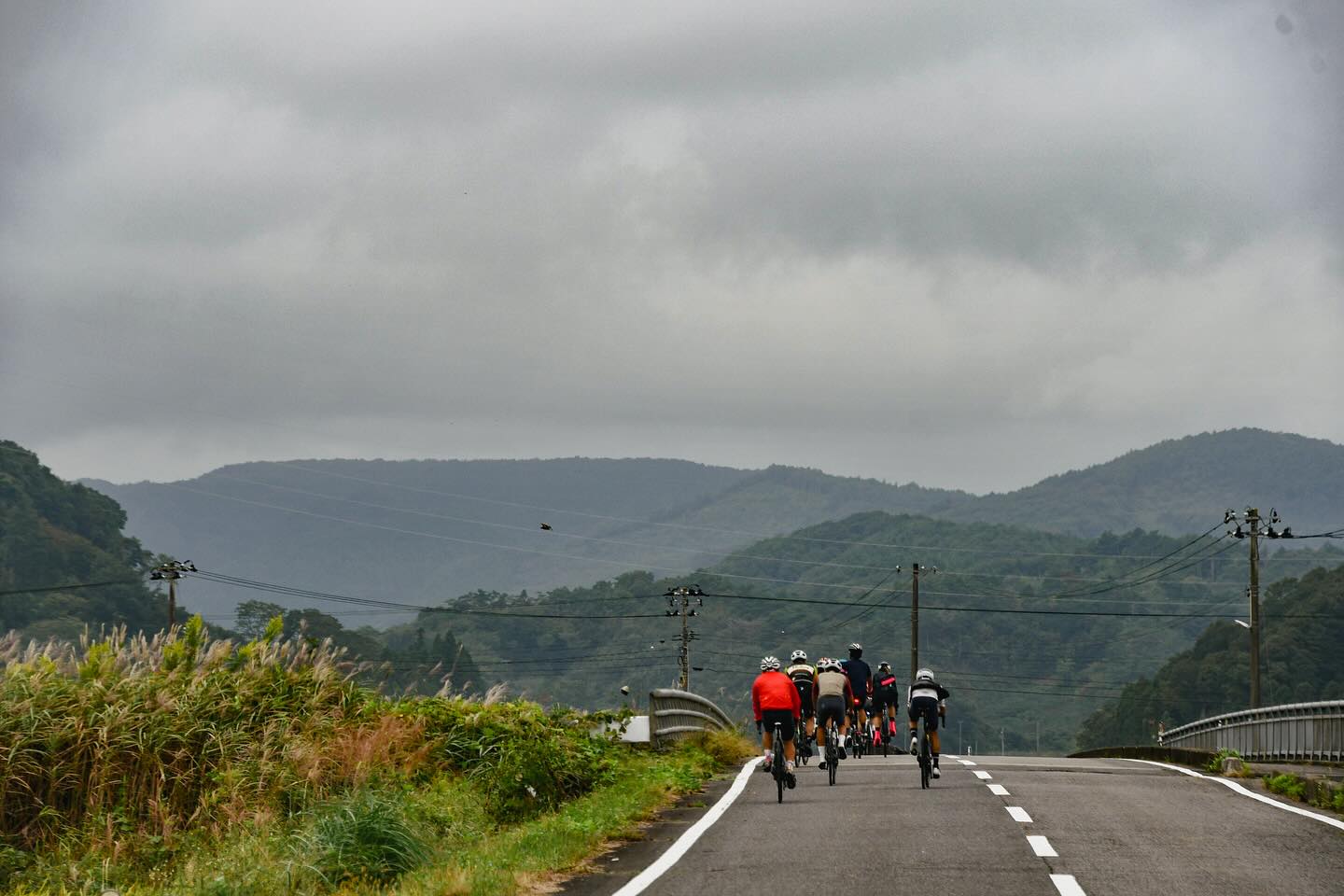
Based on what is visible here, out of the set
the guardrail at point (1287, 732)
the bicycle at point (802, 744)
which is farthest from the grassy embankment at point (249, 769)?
the guardrail at point (1287, 732)

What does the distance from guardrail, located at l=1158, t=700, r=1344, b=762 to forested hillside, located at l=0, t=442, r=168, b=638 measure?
266 ft

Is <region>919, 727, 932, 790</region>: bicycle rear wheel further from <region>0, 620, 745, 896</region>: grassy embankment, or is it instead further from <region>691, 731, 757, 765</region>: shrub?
<region>691, 731, 757, 765</region>: shrub

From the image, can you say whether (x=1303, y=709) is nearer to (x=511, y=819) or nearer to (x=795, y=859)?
(x=511, y=819)

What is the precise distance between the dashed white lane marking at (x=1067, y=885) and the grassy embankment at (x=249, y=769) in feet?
12.2

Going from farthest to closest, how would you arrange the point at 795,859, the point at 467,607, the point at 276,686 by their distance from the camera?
the point at 467,607
the point at 276,686
the point at 795,859

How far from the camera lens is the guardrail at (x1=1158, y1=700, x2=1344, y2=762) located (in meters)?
24.6

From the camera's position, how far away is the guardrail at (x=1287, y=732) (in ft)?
80.7

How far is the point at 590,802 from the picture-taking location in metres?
16.5

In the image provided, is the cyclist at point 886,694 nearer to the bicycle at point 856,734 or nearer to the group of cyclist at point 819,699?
the group of cyclist at point 819,699

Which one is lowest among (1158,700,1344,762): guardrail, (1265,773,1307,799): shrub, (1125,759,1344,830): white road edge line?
(1125,759,1344,830): white road edge line

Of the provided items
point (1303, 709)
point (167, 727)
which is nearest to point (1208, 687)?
point (1303, 709)

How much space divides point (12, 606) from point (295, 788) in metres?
99.0

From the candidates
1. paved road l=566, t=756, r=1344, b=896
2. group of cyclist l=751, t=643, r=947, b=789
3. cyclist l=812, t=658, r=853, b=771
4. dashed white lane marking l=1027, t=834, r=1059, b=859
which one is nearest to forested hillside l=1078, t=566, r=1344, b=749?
group of cyclist l=751, t=643, r=947, b=789

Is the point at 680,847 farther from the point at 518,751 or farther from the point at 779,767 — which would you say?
the point at 518,751
